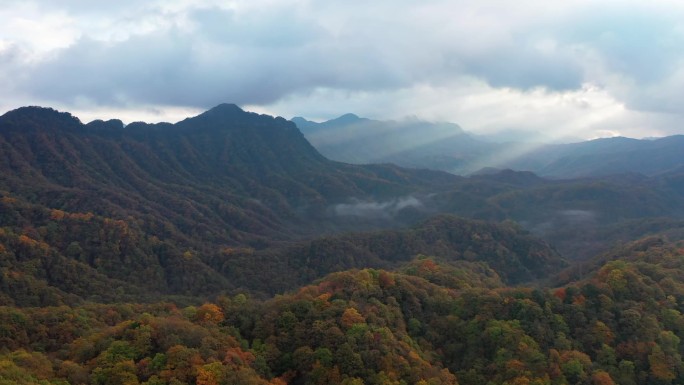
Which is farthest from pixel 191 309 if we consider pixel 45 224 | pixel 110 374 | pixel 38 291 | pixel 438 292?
pixel 45 224

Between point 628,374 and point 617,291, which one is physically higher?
point 617,291

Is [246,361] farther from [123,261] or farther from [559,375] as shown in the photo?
[123,261]

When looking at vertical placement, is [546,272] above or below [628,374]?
below

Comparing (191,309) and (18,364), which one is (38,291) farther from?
(18,364)

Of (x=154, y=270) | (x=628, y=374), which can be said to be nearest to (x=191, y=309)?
(x=628, y=374)

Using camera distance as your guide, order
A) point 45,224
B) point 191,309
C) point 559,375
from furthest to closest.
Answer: point 45,224
point 191,309
point 559,375

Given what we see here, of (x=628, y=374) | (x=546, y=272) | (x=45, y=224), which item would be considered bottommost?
(x=546, y=272)

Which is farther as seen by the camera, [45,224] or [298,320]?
[45,224]

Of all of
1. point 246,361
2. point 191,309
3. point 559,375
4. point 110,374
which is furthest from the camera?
point 191,309

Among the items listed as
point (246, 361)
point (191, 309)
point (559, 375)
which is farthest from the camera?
point (191, 309)
